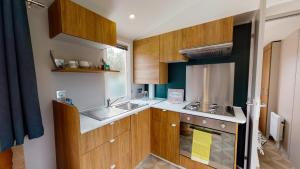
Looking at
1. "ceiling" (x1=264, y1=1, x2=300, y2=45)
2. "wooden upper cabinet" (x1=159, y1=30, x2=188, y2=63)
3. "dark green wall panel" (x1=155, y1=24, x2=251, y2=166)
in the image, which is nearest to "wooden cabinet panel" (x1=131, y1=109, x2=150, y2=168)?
"wooden upper cabinet" (x1=159, y1=30, x2=188, y2=63)

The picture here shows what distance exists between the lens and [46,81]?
1332mm

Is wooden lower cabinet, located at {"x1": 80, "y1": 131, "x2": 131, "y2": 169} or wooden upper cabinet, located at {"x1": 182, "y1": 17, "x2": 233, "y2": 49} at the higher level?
wooden upper cabinet, located at {"x1": 182, "y1": 17, "x2": 233, "y2": 49}

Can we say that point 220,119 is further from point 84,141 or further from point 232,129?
point 84,141

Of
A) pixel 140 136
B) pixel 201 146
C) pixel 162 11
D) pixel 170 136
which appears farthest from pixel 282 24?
pixel 140 136

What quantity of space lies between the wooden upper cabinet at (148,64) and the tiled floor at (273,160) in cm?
201

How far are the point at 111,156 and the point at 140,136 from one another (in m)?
0.54

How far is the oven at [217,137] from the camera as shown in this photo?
1398 millimetres

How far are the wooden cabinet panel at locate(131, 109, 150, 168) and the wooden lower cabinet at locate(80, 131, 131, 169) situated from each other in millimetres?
105

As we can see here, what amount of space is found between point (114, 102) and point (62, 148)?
97 centimetres

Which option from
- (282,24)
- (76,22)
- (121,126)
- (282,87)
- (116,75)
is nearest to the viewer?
(76,22)

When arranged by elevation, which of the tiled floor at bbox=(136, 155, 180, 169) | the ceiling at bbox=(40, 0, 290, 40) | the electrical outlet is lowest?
the tiled floor at bbox=(136, 155, 180, 169)

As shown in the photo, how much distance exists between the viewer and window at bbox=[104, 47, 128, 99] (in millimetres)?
2068

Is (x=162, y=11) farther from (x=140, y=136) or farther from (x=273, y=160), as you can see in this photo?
(x=273, y=160)

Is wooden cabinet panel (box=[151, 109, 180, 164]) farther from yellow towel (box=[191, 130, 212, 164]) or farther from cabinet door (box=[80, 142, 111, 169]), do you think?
cabinet door (box=[80, 142, 111, 169])
